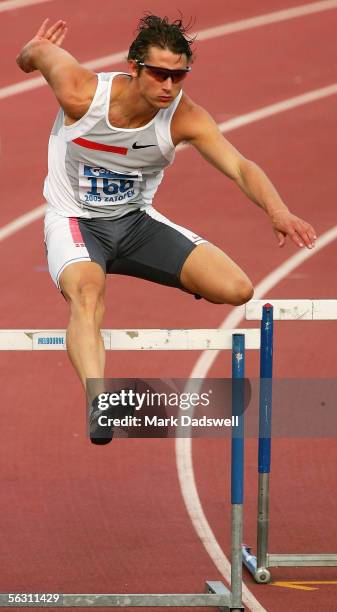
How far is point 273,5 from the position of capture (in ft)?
60.3

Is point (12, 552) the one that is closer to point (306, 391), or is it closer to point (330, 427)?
point (330, 427)

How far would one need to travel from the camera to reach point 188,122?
22.7 ft

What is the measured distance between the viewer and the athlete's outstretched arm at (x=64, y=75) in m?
6.71

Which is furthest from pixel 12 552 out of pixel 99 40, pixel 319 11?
pixel 319 11

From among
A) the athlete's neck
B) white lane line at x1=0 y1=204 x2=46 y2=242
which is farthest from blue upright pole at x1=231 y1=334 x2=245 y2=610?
white lane line at x1=0 y1=204 x2=46 y2=242

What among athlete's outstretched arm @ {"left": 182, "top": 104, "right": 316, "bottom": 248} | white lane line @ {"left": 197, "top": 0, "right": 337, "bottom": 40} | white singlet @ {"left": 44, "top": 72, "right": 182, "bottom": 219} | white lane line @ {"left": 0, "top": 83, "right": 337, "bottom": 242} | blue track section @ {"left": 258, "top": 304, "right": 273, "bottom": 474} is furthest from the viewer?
white lane line @ {"left": 197, "top": 0, "right": 337, "bottom": 40}

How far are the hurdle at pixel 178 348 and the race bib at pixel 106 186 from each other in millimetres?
752

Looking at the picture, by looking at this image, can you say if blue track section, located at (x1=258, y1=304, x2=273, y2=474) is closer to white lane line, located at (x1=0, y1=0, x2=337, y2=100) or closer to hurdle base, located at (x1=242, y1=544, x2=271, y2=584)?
hurdle base, located at (x1=242, y1=544, x2=271, y2=584)

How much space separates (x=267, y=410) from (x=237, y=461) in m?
0.39

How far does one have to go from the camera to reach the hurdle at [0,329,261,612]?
6.55m

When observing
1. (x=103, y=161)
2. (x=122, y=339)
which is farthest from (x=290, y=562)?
(x=103, y=161)

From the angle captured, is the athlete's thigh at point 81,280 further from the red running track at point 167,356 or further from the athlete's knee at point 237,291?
the red running track at point 167,356

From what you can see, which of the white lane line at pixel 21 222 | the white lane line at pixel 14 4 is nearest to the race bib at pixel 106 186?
the white lane line at pixel 21 222

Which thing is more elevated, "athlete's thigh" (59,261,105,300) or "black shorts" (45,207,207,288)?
"black shorts" (45,207,207,288)
